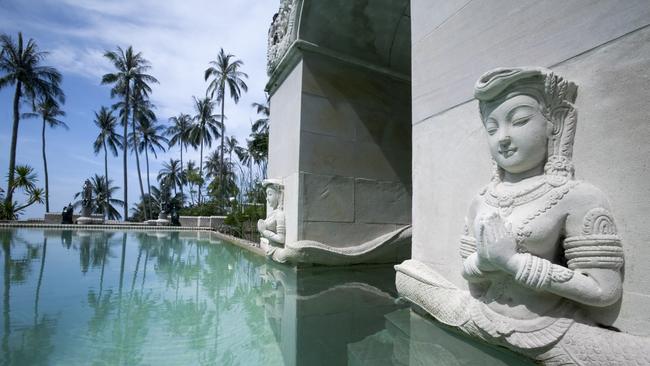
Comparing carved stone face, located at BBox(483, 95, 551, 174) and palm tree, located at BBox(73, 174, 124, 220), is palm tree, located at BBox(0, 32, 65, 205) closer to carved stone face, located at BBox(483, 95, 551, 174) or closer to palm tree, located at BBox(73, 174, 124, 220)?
palm tree, located at BBox(73, 174, 124, 220)

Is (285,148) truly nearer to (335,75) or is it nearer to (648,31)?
(335,75)

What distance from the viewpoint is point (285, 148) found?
6.50 m

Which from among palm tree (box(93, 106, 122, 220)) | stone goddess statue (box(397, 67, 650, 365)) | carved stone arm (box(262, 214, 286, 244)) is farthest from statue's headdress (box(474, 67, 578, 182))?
palm tree (box(93, 106, 122, 220))

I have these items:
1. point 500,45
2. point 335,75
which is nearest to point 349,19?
point 335,75

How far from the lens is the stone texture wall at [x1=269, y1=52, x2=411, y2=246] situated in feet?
19.2

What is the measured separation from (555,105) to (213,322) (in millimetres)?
2937

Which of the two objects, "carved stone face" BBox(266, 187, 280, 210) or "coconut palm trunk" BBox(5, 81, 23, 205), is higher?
"coconut palm trunk" BBox(5, 81, 23, 205)

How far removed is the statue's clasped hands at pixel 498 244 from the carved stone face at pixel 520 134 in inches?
16.0

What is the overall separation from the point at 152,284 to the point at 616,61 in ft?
15.9

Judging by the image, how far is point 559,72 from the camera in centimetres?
211

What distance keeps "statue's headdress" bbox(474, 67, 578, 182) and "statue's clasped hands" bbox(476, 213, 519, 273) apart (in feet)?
1.58

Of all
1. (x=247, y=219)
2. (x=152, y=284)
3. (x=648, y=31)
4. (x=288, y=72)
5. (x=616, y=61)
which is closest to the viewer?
(x=648, y=31)

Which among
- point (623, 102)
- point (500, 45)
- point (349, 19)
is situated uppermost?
point (349, 19)

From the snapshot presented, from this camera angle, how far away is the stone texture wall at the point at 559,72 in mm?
1701
